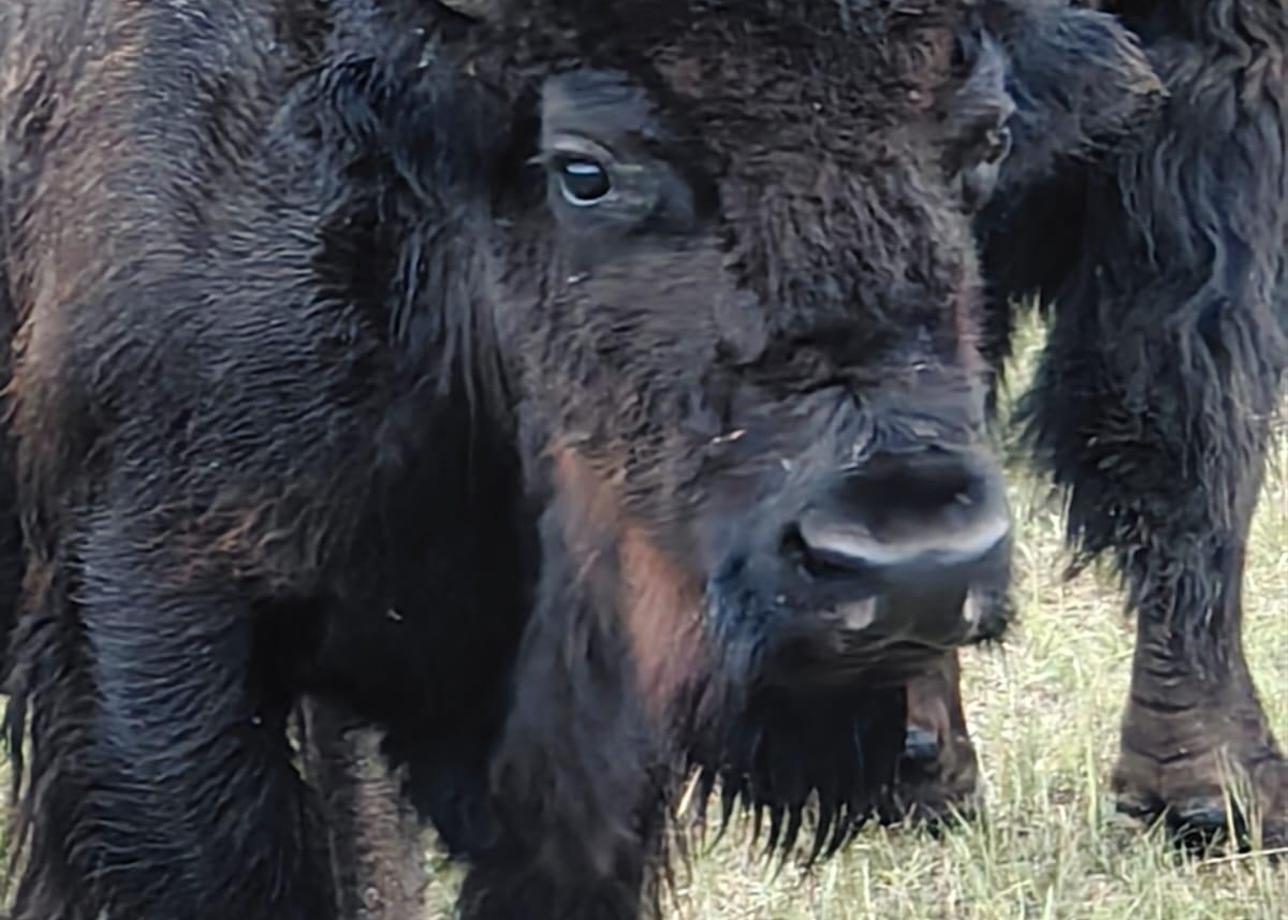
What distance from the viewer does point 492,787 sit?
3.11 meters

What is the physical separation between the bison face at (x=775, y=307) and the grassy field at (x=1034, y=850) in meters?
1.06

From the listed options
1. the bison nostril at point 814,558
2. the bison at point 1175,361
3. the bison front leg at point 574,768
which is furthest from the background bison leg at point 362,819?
the bison nostril at point 814,558

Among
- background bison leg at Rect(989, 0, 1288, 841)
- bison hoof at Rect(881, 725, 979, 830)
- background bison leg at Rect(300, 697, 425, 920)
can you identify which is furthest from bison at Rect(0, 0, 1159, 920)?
bison hoof at Rect(881, 725, 979, 830)

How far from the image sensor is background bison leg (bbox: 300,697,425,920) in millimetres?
3324

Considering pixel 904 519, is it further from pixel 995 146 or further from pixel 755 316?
pixel 995 146

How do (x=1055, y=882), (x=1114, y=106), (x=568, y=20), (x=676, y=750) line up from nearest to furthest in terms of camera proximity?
(x=568, y=20)
(x=676, y=750)
(x=1114, y=106)
(x=1055, y=882)

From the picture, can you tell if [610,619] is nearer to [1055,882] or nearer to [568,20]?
[568,20]

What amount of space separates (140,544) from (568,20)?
0.80 m

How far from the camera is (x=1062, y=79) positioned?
2.82m

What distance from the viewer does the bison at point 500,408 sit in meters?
2.31

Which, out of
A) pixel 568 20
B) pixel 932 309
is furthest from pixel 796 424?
pixel 568 20

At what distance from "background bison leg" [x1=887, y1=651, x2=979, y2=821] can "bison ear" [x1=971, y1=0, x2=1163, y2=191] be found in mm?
1060

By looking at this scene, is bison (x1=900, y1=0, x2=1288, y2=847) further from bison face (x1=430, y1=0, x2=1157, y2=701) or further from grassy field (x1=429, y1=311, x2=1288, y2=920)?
bison face (x1=430, y1=0, x2=1157, y2=701)

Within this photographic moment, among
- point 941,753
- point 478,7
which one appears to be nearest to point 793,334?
point 478,7
